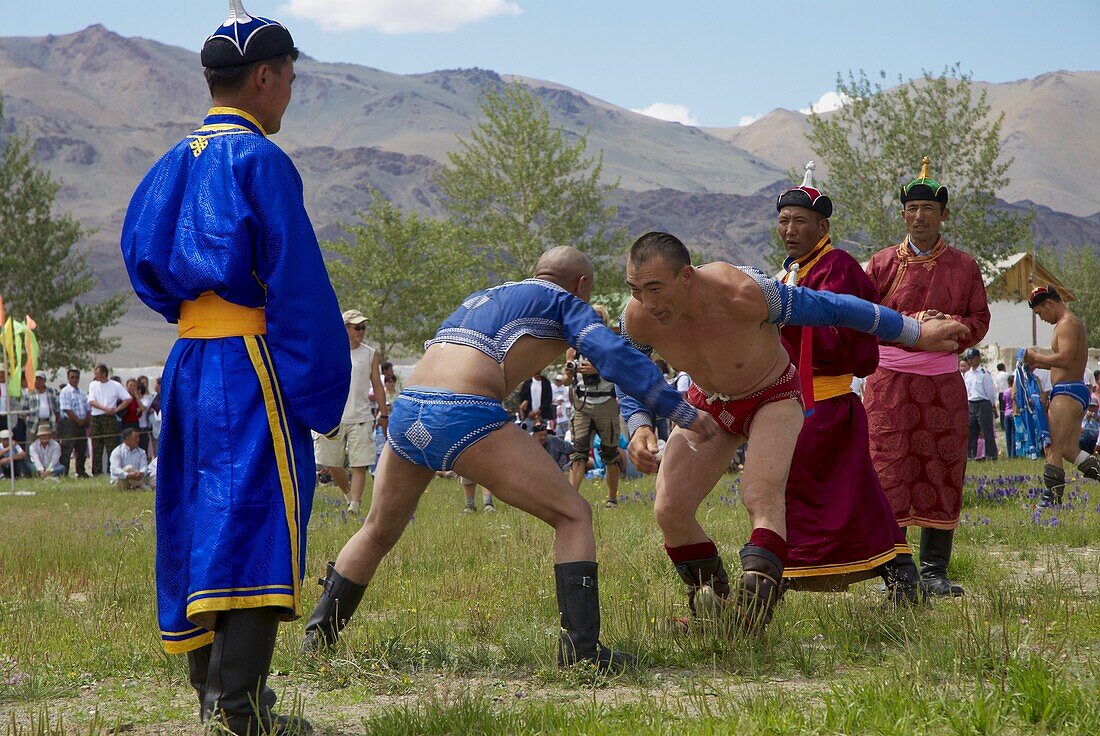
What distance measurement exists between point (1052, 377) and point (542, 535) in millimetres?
6158

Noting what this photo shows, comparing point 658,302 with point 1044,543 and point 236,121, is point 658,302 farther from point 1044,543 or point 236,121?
point 1044,543

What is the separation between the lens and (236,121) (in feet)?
12.6

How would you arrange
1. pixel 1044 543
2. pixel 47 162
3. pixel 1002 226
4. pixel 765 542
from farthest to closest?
pixel 47 162, pixel 1002 226, pixel 1044 543, pixel 765 542

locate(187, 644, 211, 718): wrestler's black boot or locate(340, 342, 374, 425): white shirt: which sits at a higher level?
locate(340, 342, 374, 425): white shirt

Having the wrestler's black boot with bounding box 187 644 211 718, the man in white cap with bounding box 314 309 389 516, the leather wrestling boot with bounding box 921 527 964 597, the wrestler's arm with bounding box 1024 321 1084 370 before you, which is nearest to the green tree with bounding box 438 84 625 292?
the man in white cap with bounding box 314 309 389 516

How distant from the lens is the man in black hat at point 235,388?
140 inches

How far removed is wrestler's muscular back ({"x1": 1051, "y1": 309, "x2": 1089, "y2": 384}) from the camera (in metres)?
11.5

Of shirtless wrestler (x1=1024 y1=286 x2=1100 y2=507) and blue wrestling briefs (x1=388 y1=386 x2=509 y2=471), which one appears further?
shirtless wrestler (x1=1024 y1=286 x2=1100 y2=507)

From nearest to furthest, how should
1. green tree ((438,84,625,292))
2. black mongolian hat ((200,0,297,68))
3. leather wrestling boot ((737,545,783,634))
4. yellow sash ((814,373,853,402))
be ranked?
black mongolian hat ((200,0,297,68)) → leather wrestling boot ((737,545,783,634)) → yellow sash ((814,373,853,402)) → green tree ((438,84,625,292))

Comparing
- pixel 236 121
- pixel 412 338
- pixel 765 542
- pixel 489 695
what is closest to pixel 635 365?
pixel 765 542

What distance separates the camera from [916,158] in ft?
145

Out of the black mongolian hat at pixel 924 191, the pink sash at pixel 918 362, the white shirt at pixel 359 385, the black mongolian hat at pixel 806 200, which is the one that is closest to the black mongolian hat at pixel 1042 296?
the pink sash at pixel 918 362

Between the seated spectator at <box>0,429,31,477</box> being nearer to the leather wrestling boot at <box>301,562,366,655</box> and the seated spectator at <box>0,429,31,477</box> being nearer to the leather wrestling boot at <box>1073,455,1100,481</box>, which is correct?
the leather wrestling boot at <box>1073,455,1100,481</box>

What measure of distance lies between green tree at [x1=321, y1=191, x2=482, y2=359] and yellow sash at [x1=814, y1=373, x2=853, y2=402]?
3657cm
